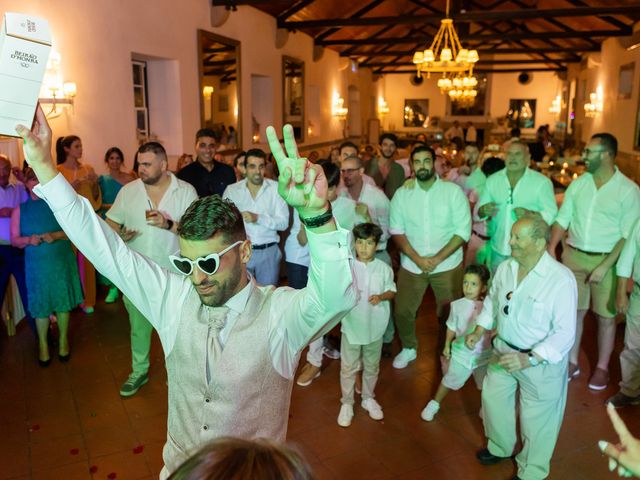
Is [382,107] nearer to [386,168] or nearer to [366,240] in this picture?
[386,168]

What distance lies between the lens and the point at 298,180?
4.55ft

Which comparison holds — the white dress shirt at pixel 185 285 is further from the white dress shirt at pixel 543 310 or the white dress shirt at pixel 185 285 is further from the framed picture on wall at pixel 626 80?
the framed picture on wall at pixel 626 80

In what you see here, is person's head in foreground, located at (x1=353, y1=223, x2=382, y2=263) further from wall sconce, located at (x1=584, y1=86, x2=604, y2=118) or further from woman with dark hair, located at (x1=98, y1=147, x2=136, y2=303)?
wall sconce, located at (x1=584, y1=86, x2=604, y2=118)

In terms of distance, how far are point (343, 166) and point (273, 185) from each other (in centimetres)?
61

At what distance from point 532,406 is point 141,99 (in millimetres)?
6832

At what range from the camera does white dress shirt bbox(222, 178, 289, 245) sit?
4488 millimetres

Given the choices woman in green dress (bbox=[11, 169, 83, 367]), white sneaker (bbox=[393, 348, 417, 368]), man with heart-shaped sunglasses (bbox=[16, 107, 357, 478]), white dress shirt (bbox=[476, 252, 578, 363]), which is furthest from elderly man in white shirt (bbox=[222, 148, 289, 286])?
man with heart-shaped sunglasses (bbox=[16, 107, 357, 478])

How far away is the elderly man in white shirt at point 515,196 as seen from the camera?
4590mm

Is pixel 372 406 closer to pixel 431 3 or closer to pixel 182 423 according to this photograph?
pixel 182 423

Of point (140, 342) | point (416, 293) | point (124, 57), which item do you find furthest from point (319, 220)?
point (124, 57)

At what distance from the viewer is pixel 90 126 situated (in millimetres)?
6586

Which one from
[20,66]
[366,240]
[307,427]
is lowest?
[307,427]

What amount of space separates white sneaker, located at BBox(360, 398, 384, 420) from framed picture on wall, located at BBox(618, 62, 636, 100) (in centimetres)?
1120

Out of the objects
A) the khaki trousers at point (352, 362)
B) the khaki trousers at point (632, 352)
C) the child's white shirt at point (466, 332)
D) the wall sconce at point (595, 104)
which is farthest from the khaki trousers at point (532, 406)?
the wall sconce at point (595, 104)
